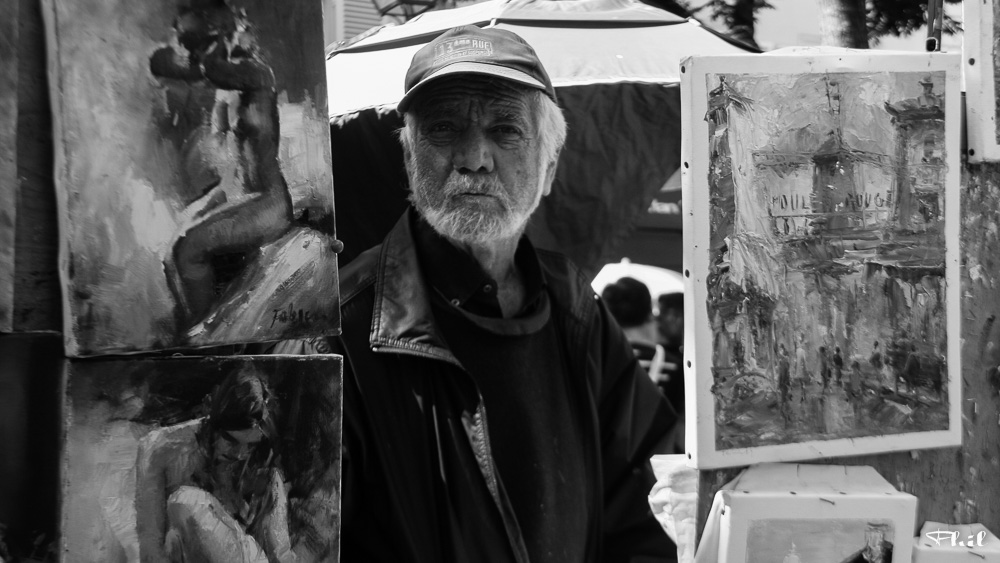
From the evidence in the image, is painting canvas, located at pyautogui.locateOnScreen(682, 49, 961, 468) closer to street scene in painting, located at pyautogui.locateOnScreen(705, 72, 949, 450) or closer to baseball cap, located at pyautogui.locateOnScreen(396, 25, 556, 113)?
street scene in painting, located at pyautogui.locateOnScreen(705, 72, 949, 450)

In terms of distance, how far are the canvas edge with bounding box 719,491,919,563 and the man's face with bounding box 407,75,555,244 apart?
0.70m

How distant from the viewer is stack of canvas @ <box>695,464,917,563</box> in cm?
145

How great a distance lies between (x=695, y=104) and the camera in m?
1.42

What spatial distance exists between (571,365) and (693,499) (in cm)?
49

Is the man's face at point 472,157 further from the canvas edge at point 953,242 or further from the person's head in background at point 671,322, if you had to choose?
the person's head in background at point 671,322

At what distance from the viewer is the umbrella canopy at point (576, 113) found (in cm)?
256

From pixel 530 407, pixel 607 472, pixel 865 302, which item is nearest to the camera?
pixel 865 302

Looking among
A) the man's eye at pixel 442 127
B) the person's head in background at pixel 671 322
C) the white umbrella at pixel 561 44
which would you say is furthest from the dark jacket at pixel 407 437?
the person's head in background at pixel 671 322

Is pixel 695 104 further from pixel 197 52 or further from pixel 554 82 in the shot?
pixel 554 82

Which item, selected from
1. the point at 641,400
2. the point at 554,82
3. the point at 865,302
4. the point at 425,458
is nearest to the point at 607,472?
the point at 641,400

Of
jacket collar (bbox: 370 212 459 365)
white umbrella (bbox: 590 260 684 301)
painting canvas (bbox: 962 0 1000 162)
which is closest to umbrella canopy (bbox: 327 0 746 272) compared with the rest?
jacket collar (bbox: 370 212 459 365)

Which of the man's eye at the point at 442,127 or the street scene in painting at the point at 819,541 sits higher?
the man's eye at the point at 442,127

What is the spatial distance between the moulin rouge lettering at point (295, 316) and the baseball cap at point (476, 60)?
728mm

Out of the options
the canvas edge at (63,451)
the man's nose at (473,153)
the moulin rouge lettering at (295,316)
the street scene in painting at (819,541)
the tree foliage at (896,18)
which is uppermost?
the tree foliage at (896,18)
